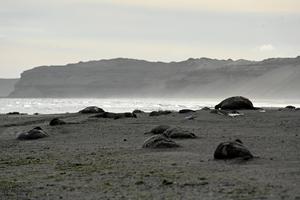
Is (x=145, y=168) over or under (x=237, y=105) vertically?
under

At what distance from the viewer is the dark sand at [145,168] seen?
952 centimetres

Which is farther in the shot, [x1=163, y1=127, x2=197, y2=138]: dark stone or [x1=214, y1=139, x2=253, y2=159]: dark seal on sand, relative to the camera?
[x1=163, y1=127, x2=197, y2=138]: dark stone

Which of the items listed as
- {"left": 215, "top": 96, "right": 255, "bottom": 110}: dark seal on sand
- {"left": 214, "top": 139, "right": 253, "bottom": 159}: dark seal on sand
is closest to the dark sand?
{"left": 214, "top": 139, "right": 253, "bottom": 159}: dark seal on sand

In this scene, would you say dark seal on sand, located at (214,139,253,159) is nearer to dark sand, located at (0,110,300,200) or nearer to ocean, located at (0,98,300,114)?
dark sand, located at (0,110,300,200)

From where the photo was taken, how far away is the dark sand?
9.52m

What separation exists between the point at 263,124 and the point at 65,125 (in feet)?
25.7

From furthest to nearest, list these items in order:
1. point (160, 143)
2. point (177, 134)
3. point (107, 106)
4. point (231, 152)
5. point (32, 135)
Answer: point (107, 106) → point (32, 135) → point (177, 134) → point (160, 143) → point (231, 152)

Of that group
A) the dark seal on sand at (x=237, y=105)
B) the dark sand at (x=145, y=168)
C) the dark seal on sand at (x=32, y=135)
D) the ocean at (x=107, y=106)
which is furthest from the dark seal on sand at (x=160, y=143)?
the ocean at (x=107, y=106)

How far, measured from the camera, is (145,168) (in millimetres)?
12008

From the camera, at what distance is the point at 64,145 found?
57.2 feet

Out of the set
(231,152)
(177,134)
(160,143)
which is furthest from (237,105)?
(231,152)

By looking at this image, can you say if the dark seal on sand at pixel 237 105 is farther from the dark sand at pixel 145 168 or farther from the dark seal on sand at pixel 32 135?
the dark seal on sand at pixel 32 135

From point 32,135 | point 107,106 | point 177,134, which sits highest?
point 107,106

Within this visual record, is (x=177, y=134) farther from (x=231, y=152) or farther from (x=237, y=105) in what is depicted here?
(x=237, y=105)
